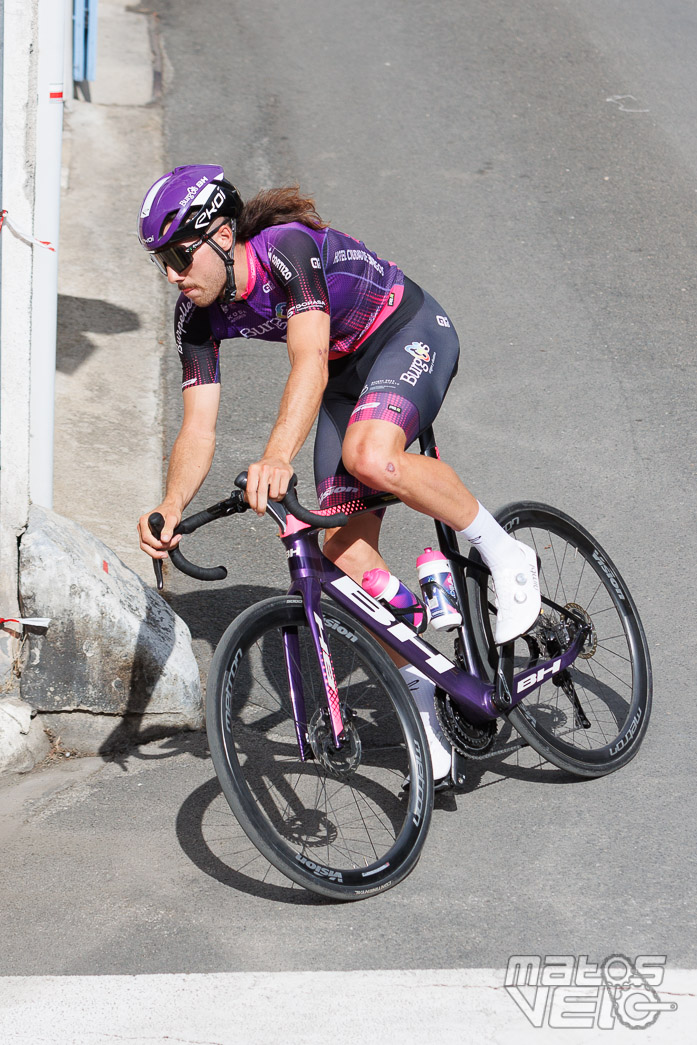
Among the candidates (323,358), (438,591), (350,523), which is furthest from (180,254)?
(438,591)

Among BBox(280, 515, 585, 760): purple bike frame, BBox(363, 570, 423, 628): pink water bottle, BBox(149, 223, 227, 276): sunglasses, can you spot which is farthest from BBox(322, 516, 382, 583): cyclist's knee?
BBox(149, 223, 227, 276): sunglasses

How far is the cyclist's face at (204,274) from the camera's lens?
140 inches

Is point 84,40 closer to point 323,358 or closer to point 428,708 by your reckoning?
point 323,358

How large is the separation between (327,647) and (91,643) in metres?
1.20

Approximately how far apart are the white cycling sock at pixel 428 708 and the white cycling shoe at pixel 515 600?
0.95ft

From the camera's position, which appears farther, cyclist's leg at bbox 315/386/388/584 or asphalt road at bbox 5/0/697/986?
cyclist's leg at bbox 315/386/388/584

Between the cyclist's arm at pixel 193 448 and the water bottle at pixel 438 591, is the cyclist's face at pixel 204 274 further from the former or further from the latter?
the water bottle at pixel 438 591

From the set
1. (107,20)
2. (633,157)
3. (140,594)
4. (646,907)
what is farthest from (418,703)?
(107,20)

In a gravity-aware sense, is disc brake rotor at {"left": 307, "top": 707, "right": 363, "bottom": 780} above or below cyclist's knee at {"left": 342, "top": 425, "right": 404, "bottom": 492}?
below

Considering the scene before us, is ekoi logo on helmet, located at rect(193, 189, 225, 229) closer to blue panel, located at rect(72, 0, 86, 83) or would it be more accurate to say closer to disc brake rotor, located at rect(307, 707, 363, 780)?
disc brake rotor, located at rect(307, 707, 363, 780)

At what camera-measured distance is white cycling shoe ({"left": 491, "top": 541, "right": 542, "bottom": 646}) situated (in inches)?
154

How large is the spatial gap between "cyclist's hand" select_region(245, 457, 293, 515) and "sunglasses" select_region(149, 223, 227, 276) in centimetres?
75

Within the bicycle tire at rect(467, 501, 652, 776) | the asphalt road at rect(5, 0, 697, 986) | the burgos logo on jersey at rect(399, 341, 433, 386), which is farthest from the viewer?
the bicycle tire at rect(467, 501, 652, 776)

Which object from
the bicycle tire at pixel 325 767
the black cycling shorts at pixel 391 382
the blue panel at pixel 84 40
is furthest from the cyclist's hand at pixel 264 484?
the blue panel at pixel 84 40
